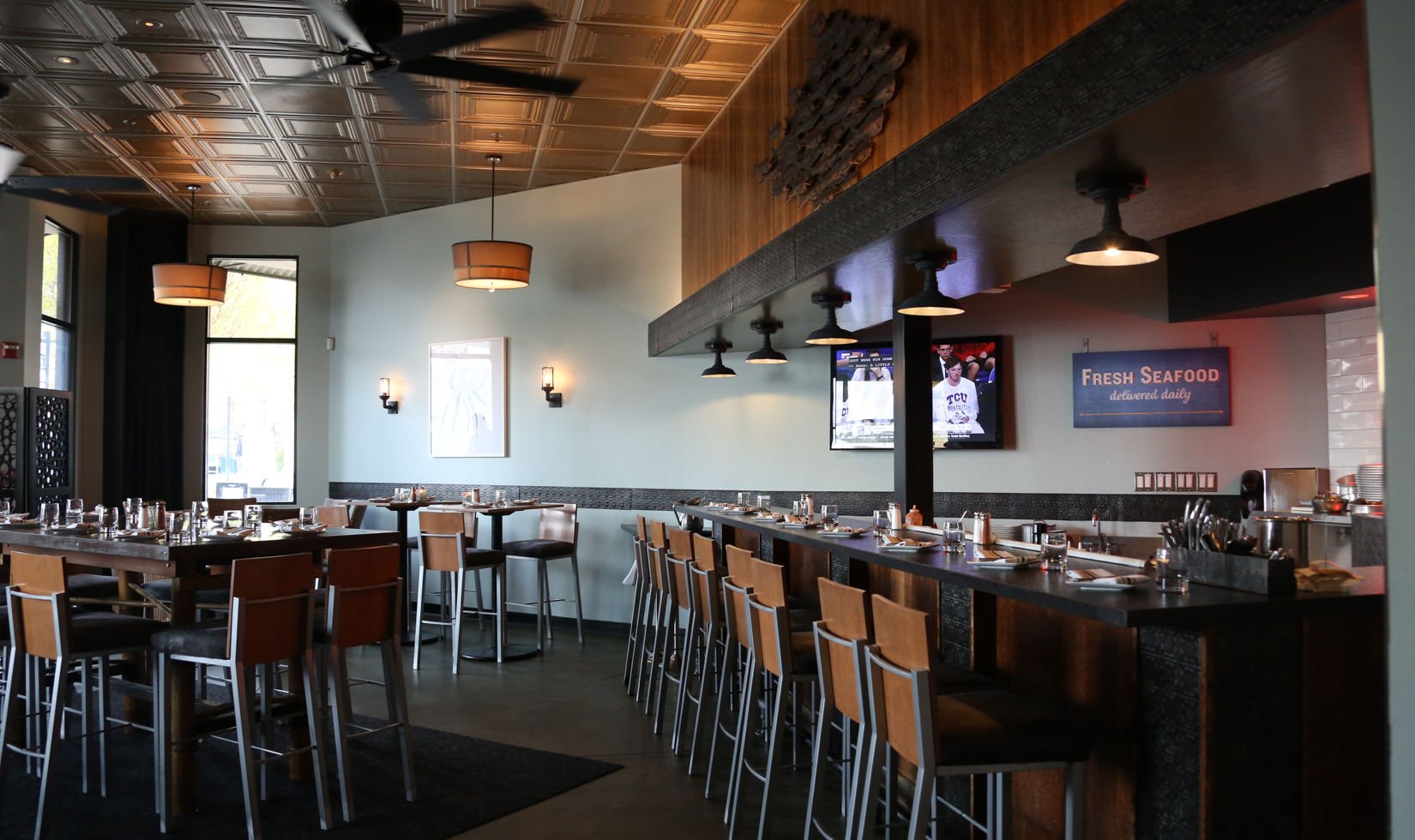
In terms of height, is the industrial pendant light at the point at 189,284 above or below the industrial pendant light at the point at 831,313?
above

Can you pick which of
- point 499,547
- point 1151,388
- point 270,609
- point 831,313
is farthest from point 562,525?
point 1151,388

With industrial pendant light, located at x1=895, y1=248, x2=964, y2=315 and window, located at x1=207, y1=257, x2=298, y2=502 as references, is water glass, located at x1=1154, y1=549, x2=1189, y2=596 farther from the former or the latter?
window, located at x1=207, y1=257, x2=298, y2=502

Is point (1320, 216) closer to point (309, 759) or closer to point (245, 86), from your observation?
point (309, 759)

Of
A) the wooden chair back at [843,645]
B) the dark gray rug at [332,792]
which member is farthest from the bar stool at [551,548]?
the wooden chair back at [843,645]

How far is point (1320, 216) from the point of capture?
6141 mm

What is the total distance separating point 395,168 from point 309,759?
5.56m

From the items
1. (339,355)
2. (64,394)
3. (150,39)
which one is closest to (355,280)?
(339,355)

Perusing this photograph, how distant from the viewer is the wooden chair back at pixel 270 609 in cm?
368

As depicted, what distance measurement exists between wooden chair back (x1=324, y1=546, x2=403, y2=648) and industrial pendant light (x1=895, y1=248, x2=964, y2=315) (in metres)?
2.55

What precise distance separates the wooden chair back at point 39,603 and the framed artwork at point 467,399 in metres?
5.53

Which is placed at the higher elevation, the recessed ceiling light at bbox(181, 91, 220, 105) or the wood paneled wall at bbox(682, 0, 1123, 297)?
the recessed ceiling light at bbox(181, 91, 220, 105)

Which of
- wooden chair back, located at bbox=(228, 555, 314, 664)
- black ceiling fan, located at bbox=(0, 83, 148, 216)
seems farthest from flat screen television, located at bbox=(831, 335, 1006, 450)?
black ceiling fan, located at bbox=(0, 83, 148, 216)

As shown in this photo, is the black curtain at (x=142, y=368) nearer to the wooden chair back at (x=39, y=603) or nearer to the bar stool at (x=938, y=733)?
the wooden chair back at (x=39, y=603)

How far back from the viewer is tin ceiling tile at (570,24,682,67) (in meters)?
5.81
